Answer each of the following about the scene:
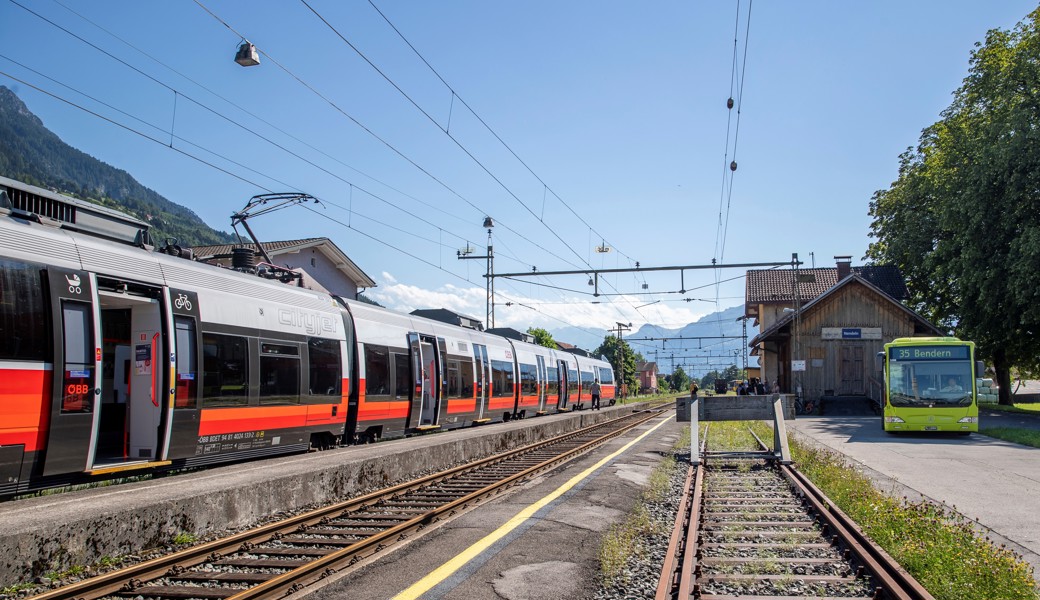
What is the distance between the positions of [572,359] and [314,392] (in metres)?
25.4

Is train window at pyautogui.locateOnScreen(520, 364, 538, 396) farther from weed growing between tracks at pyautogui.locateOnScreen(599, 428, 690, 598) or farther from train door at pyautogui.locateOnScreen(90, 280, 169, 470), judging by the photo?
train door at pyautogui.locateOnScreen(90, 280, 169, 470)

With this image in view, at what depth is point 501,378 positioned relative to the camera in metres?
25.4

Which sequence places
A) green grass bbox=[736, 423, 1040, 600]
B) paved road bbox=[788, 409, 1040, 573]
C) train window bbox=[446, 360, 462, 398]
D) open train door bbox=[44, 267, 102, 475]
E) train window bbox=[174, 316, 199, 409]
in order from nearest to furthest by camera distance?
green grass bbox=[736, 423, 1040, 600]
open train door bbox=[44, 267, 102, 475]
paved road bbox=[788, 409, 1040, 573]
train window bbox=[174, 316, 199, 409]
train window bbox=[446, 360, 462, 398]

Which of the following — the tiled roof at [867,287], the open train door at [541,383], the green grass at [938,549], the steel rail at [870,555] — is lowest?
the steel rail at [870,555]

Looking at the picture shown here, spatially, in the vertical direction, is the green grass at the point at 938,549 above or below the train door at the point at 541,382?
below

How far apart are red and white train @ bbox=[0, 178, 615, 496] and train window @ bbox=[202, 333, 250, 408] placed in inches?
1.1

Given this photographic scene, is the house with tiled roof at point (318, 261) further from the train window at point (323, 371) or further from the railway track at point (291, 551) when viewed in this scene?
the railway track at point (291, 551)

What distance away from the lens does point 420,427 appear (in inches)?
729

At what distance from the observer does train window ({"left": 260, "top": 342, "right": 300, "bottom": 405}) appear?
1221 centimetres

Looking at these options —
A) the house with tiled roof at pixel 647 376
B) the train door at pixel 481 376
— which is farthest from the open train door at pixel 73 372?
the house with tiled roof at pixel 647 376

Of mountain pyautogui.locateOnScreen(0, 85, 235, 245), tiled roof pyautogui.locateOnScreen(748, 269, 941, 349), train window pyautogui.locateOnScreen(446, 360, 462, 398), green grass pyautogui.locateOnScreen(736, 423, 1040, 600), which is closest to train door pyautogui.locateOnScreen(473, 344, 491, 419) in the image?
train window pyautogui.locateOnScreen(446, 360, 462, 398)

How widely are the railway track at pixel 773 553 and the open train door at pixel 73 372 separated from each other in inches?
247

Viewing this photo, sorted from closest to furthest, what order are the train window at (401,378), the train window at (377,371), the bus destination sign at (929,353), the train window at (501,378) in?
the train window at (377,371) → the train window at (401,378) → the bus destination sign at (929,353) → the train window at (501,378)

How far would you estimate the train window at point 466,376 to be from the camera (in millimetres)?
21495
